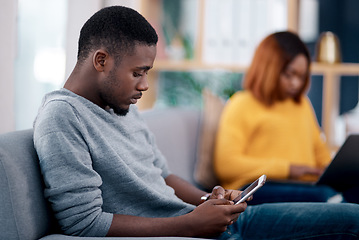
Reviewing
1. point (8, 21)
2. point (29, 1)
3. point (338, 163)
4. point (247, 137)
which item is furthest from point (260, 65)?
point (8, 21)

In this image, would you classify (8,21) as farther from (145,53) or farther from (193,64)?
(193,64)

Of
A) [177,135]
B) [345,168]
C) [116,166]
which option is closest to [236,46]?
[177,135]

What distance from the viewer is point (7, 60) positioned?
1.42m

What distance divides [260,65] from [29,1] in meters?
0.98


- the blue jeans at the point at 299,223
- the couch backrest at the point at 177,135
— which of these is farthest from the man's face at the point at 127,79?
the couch backrest at the point at 177,135

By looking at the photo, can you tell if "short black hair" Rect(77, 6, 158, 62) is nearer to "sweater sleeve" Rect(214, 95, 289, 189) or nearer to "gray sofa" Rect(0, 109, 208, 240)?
"gray sofa" Rect(0, 109, 208, 240)

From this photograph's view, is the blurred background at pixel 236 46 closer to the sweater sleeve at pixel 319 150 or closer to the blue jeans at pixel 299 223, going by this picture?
the sweater sleeve at pixel 319 150

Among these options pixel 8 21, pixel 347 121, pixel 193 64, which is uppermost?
pixel 8 21

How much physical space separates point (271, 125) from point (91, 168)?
50.6 inches

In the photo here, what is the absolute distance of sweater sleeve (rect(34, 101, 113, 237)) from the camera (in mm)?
972

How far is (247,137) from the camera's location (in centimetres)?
214

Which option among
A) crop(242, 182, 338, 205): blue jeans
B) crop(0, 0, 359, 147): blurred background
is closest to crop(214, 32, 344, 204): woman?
crop(242, 182, 338, 205): blue jeans

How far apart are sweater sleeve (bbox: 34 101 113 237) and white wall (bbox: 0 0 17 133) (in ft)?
1.43

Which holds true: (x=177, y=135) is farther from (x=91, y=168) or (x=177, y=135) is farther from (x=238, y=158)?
(x=91, y=168)
